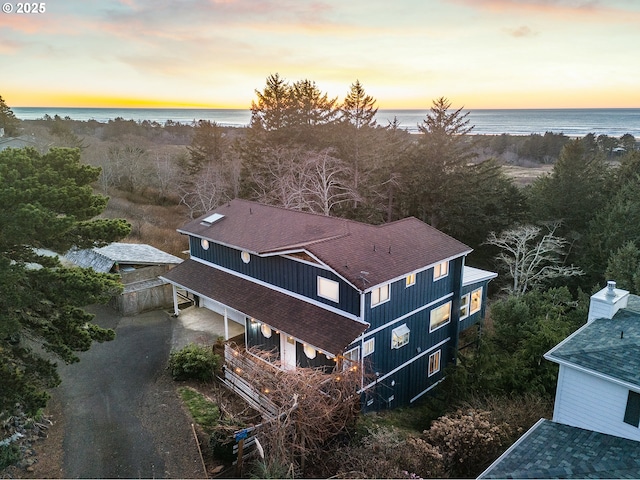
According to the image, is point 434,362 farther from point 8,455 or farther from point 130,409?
point 8,455

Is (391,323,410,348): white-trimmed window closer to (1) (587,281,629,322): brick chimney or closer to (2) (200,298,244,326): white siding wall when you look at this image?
(1) (587,281,629,322): brick chimney

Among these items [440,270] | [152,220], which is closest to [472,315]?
[440,270]

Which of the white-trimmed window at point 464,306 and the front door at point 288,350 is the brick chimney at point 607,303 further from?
the front door at point 288,350

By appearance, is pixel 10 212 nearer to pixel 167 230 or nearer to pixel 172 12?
pixel 172 12

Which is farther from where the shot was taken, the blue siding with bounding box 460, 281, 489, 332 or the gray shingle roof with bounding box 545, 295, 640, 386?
the blue siding with bounding box 460, 281, 489, 332

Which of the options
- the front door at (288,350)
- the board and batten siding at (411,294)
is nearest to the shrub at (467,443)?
the board and batten siding at (411,294)

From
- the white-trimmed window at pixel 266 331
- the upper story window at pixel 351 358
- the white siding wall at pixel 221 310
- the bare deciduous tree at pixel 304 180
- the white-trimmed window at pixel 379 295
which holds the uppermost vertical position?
the bare deciduous tree at pixel 304 180

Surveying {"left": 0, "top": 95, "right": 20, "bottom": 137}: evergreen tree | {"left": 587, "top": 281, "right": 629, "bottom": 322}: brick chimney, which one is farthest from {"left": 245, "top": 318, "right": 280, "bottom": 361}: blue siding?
{"left": 0, "top": 95, "right": 20, "bottom": 137}: evergreen tree
